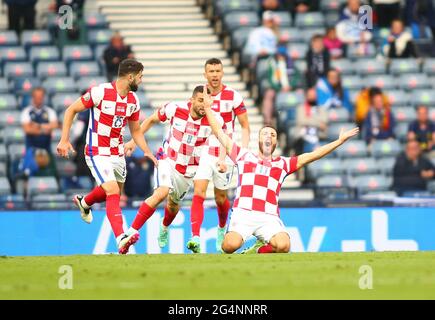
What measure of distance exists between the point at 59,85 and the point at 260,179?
8312mm

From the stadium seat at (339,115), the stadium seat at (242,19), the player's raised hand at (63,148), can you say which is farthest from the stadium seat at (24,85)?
the player's raised hand at (63,148)

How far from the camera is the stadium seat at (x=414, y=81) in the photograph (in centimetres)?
2609

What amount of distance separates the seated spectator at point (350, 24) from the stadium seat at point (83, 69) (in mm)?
4376

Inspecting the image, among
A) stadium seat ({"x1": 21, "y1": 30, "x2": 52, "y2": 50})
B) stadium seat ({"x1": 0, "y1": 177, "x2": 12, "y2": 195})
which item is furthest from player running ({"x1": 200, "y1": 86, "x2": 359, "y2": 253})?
stadium seat ({"x1": 21, "y1": 30, "x2": 52, "y2": 50})

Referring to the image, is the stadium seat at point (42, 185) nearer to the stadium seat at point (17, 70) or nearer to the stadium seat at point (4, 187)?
the stadium seat at point (4, 187)

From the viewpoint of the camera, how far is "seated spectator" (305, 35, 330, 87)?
81.7ft

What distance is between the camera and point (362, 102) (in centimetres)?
2484

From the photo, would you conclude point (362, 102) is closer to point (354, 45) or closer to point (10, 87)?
point (354, 45)

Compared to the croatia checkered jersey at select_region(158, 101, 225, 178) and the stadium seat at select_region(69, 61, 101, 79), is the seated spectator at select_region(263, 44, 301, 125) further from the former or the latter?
the croatia checkered jersey at select_region(158, 101, 225, 178)

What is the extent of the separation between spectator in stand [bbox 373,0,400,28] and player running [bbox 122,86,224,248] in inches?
407

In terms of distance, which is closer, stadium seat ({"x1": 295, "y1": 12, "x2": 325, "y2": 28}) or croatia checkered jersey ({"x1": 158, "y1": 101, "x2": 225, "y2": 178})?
croatia checkered jersey ({"x1": 158, "y1": 101, "x2": 225, "y2": 178})

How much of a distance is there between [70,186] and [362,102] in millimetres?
5290
